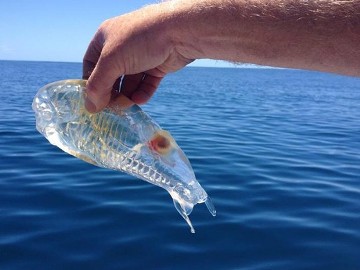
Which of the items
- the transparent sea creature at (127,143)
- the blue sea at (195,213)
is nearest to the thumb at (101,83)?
the transparent sea creature at (127,143)

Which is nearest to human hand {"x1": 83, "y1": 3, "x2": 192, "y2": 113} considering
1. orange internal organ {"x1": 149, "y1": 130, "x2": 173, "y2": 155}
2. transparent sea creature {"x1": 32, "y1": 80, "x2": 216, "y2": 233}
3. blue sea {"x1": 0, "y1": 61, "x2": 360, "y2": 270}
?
transparent sea creature {"x1": 32, "y1": 80, "x2": 216, "y2": 233}

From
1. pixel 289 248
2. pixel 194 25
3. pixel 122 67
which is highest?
pixel 194 25

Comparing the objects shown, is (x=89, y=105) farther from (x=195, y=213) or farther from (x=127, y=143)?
(x=195, y=213)

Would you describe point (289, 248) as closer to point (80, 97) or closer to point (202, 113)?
point (80, 97)

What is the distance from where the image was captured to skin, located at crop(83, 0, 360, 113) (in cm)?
171

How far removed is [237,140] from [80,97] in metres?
10.5

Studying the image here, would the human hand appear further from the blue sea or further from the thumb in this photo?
the blue sea

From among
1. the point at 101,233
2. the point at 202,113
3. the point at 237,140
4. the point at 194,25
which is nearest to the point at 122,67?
the point at 194,25

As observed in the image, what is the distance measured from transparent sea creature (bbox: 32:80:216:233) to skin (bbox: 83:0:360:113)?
35 centimetres

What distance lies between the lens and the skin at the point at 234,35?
1.71 m

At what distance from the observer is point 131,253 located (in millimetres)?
5141

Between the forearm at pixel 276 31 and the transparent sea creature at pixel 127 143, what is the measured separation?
31.8 inches

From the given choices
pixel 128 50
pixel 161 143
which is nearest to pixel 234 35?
pixel 128 50

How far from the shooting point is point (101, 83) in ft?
7.69
